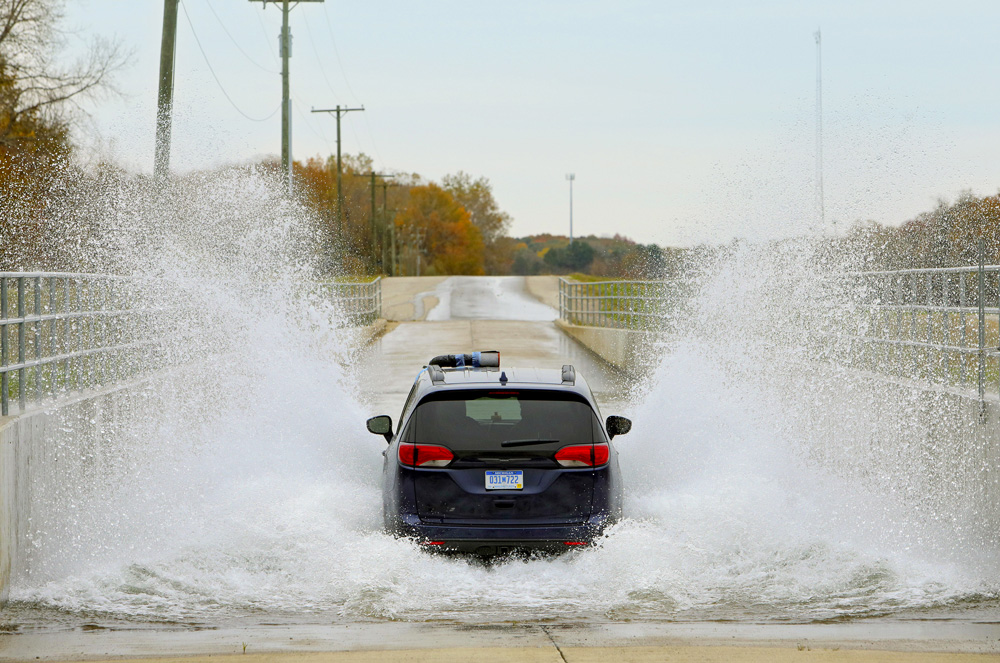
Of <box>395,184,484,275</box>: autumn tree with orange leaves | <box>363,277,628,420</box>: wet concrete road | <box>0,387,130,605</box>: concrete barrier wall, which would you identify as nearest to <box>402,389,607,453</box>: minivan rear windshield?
<box>0,387,130,605</box>: concrete barrier wall

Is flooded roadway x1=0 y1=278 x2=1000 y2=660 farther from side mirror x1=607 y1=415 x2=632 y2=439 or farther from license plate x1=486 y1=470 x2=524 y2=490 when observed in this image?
side mirror x1=607 y1=415 x2=632 y2=439

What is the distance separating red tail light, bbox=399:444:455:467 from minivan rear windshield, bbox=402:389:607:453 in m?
0.04

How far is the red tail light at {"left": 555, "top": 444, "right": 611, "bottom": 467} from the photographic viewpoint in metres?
7.91

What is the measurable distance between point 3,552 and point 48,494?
1012 mm

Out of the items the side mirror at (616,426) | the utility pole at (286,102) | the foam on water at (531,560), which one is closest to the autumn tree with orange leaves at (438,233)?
the utility pole at (286,102)

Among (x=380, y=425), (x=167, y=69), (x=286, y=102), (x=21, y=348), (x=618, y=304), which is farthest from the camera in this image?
(x=286, y=102)

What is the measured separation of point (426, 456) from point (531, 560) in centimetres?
99

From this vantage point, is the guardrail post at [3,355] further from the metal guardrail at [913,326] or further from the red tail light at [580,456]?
the metal guardrail at [913,326]

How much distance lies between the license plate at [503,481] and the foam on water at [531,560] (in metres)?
0.52

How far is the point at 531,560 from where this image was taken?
7.92 metres

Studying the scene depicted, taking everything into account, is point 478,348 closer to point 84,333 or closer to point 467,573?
point 84,333

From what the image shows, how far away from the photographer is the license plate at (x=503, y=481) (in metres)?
7.86

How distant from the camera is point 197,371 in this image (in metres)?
13.8

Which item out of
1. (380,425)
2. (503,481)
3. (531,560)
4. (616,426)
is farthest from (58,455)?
(616,426)
